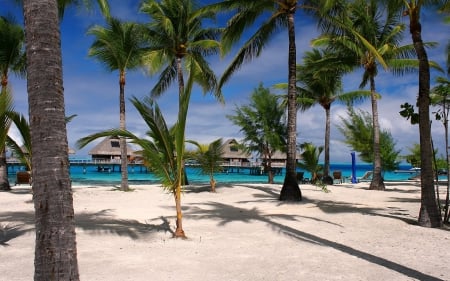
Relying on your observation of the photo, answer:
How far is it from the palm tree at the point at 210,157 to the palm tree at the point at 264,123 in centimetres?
732

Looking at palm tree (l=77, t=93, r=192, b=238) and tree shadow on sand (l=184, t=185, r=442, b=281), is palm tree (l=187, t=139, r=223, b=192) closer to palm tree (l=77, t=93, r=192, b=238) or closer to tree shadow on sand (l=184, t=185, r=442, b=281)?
tree shadow on sand (l=184, t=185, r=442, b=281)

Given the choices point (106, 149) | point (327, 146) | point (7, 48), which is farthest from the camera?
point (106, 149)

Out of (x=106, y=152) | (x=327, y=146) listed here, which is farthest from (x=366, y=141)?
(x=106, y=152)

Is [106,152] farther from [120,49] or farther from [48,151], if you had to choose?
[48,151]

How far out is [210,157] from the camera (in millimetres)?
15820

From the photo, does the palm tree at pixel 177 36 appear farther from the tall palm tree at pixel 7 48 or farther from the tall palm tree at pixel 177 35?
the tall palm tree at pixel 7 48

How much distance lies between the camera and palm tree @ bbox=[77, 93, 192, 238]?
6418mm

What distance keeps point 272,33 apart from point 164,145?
8.99 meters

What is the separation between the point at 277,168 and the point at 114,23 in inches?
1279

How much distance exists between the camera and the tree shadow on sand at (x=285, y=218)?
16.2 feet

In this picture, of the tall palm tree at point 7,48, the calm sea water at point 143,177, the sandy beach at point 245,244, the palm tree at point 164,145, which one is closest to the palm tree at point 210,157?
the calm sea water at point 143,177

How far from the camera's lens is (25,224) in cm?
773

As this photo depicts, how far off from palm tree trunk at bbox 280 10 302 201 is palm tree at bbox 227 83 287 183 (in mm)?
10034

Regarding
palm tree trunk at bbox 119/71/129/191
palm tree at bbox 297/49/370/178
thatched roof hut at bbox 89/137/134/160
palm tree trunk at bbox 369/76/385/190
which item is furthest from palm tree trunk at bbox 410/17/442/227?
thatched roof hut at bbox 89/137/134/160
